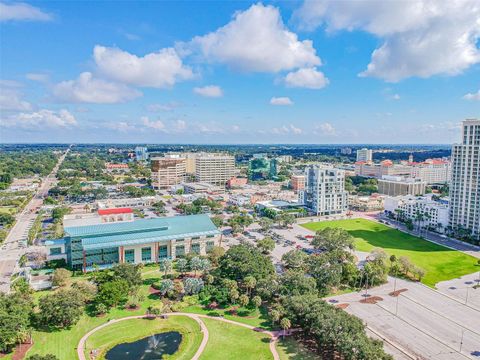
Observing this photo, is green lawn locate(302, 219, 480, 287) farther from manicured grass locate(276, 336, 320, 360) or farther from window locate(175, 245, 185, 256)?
window locate(175, 245, 185, 256)

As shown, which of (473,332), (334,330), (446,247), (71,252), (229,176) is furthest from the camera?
(229,176)

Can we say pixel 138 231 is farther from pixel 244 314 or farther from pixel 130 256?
pixel 244 314

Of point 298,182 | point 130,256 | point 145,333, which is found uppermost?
point 298,182

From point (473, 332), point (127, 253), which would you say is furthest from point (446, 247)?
point (127, 253)

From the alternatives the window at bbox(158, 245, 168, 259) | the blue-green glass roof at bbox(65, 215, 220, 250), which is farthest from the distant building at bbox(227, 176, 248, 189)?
the window at bbox(158, 245, 168, 259)

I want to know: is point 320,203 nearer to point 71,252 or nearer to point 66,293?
point 71,252

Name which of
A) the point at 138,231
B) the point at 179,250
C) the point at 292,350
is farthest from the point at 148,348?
the point at 138,231
